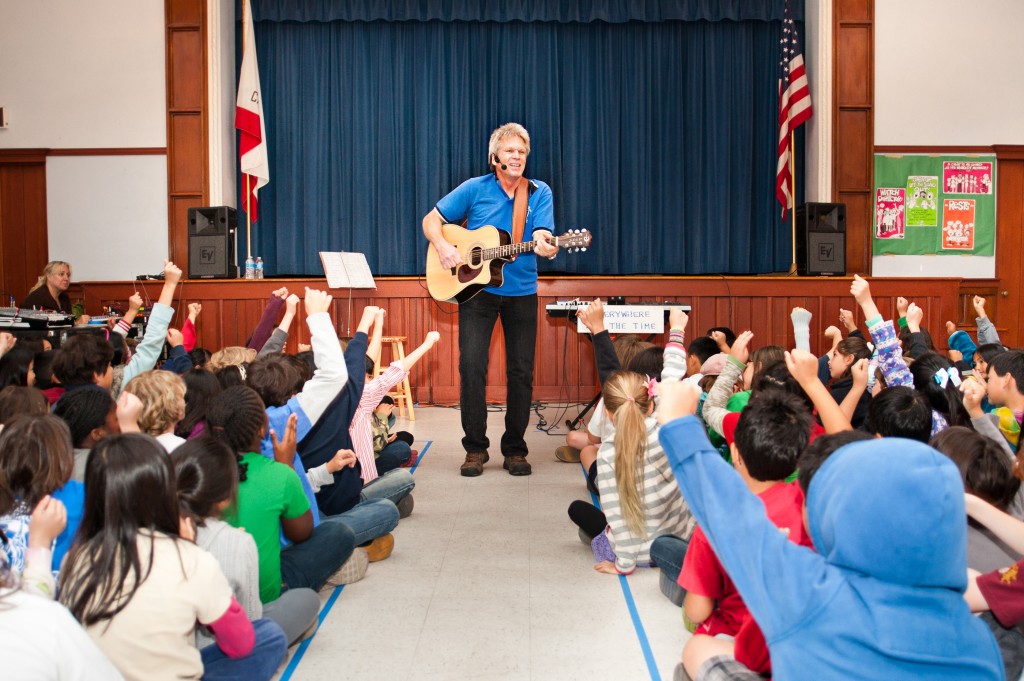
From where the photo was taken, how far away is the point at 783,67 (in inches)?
307

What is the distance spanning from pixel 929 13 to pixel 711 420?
6.68 meters

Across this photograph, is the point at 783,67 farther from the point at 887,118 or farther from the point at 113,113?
the point at 113,113

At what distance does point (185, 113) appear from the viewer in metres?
8.03

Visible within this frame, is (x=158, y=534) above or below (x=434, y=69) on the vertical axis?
below

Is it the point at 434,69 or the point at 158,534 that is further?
the point at 434,69

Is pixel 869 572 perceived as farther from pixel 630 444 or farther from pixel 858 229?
pixel 858 229

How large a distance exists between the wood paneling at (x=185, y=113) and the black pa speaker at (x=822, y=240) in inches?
208

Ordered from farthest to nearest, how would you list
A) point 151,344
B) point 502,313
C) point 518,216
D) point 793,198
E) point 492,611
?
point 793,198, point 502,313, point 518,216, point 151,344, point 492,611

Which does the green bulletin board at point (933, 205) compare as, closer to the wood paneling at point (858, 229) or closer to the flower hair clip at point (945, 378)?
the wood paneling at point (858, 229)

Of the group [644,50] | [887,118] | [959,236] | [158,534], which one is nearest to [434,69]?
[644,50]

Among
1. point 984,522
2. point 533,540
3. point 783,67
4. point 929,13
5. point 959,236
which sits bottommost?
point 533,540

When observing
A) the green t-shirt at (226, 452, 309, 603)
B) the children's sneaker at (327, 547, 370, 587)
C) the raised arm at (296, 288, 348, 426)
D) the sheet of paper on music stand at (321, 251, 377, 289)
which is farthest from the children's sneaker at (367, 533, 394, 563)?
the sheet of paper on music stand at (321, 251, 377, 289)

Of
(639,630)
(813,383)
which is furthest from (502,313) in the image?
(813,383)

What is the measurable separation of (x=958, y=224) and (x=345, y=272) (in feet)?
18.3
